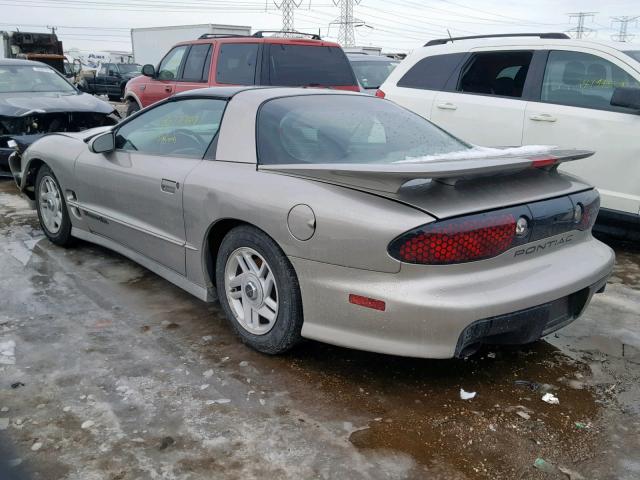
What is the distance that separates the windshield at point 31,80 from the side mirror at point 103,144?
514cm

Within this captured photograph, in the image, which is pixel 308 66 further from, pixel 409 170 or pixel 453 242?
pixel 453 242

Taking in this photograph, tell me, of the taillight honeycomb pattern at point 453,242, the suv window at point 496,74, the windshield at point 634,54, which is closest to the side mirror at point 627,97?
the windshield at point 634,54

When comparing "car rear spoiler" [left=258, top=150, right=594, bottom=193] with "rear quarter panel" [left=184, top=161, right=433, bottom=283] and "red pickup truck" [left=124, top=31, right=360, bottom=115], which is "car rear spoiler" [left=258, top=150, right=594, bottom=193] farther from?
"red pickup truck" [left=124, top=31, right=360, bottom=115]

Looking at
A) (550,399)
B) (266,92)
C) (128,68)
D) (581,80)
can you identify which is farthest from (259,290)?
(128,68)

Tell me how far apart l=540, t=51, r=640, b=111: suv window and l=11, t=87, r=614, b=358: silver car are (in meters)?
2.03

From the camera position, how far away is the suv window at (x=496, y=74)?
18.5 feet

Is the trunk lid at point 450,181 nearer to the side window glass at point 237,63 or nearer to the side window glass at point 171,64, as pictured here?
the side window glass at point 237,63

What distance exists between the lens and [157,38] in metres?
26.3

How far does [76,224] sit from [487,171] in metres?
3.46

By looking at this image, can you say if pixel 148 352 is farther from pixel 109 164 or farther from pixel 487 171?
pixel 487 171

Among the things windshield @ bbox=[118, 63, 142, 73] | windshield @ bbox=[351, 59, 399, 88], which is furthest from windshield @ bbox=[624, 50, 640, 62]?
windshield @ bbox=[118, 63, 142, 73]

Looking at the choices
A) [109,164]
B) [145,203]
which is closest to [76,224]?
[109,164]

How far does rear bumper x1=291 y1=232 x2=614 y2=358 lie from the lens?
262 cm

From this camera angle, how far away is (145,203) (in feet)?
12.9
